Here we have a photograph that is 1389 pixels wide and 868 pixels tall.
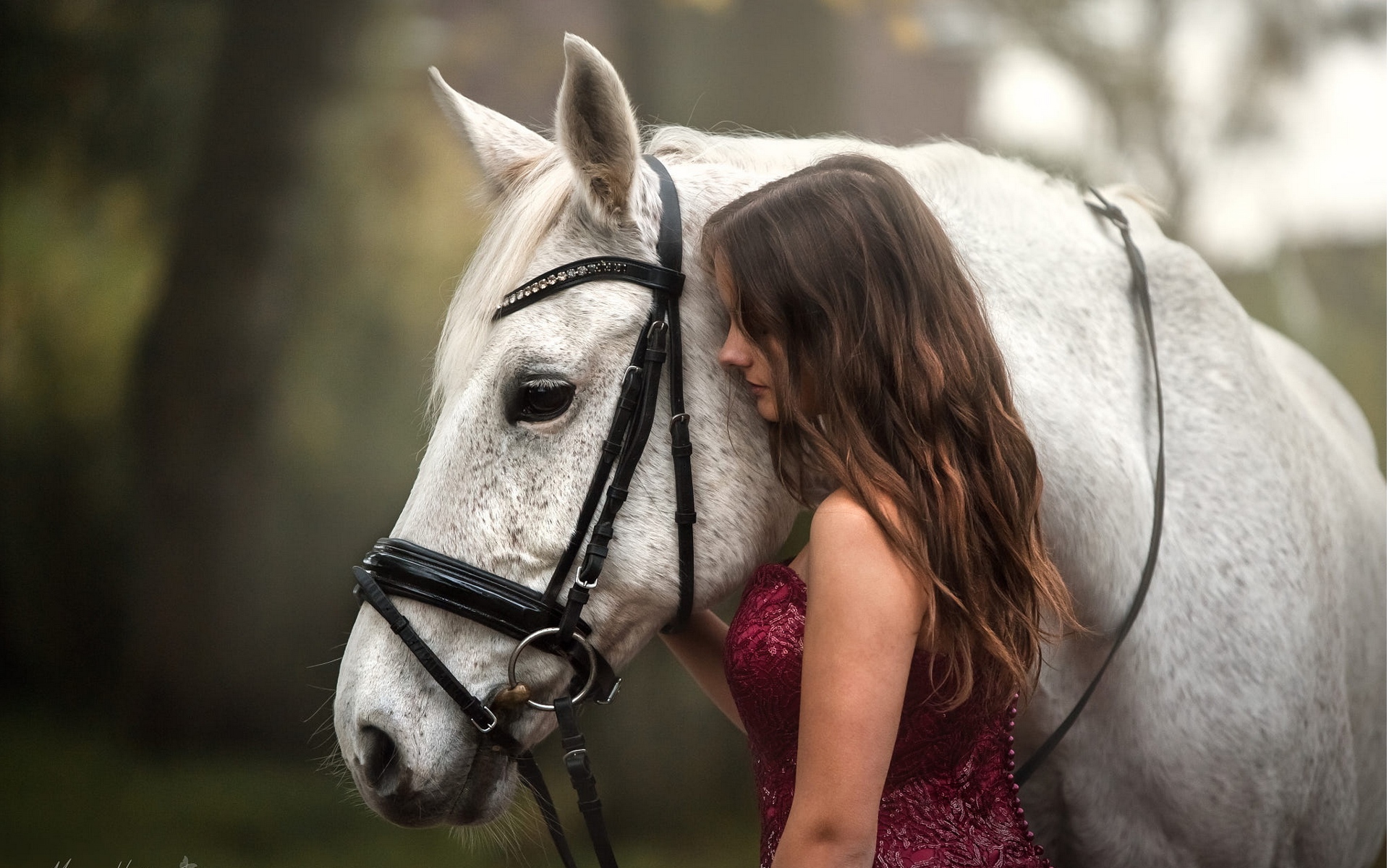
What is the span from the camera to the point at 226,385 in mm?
2104

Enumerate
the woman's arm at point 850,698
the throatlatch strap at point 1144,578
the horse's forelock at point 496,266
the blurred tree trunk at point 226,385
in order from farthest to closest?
the blurred tree trunk at point 226,385, the throatlatch strap at point 1144,578, the horse's forelock at point 496,266, the woman's arm at point 850,698

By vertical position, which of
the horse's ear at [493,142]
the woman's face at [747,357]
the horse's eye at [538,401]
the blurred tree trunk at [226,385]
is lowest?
the blurred tree trunk at [226,385]

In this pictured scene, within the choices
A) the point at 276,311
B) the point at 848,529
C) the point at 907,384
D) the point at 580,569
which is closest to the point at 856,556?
the point at 848,529

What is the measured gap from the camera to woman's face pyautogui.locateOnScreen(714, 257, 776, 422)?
0.94 metres

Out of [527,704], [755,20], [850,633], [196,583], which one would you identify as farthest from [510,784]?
[755,20]

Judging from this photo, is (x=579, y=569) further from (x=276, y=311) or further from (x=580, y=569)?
(x=276, y=311)

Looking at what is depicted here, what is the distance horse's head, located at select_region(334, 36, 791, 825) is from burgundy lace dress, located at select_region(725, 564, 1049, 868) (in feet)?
0.36

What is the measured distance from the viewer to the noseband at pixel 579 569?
3.02 ft

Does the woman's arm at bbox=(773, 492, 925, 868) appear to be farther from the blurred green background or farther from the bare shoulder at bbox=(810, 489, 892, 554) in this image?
the blurred green background

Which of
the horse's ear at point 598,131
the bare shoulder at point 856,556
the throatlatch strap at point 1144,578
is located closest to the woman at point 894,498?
the bare shoulder at point 856,556

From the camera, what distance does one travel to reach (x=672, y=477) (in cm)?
97

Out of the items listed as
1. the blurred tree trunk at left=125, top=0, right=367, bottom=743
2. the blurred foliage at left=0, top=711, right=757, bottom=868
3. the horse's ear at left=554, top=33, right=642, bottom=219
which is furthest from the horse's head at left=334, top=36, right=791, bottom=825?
the blurred tree trunk at left=125, top=0, right=367, bottom=743

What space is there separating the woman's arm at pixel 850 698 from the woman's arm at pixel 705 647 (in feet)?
1.35

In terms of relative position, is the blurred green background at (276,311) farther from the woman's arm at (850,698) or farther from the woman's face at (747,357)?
the woman's arm at (850,698)
